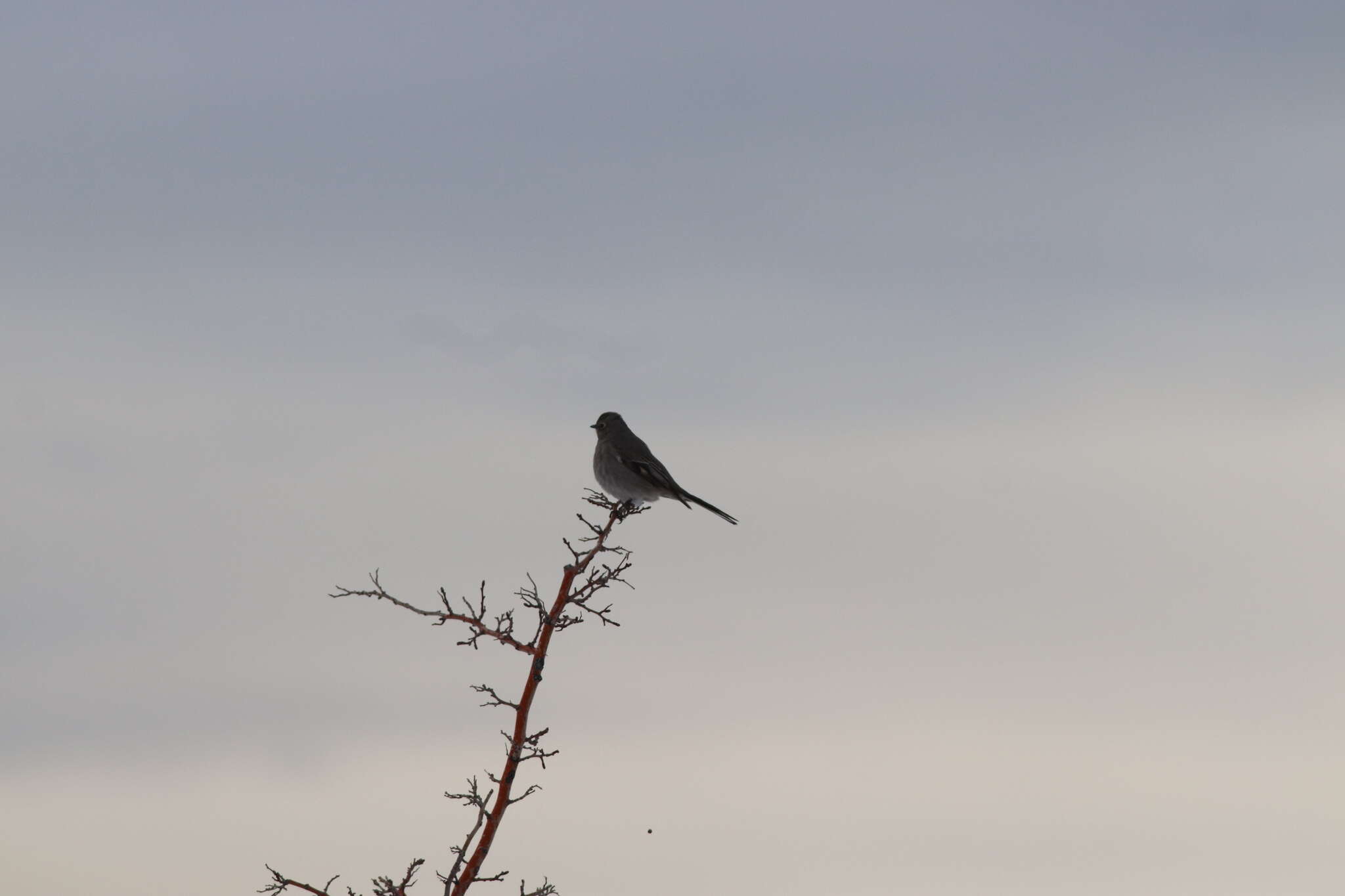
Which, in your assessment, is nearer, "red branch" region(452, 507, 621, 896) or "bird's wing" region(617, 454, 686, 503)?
"red branch" region(452, 507, 621, 896)

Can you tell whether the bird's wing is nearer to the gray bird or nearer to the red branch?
the gray bird

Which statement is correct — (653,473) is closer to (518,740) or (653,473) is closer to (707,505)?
(707,505)

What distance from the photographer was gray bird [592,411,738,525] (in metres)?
22.1

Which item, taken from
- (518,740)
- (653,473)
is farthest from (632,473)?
(518,740)

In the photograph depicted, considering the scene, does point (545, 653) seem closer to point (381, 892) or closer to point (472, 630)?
point (472, 630)

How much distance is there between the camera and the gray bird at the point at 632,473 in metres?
22.1

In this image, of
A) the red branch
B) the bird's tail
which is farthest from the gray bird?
the red branch

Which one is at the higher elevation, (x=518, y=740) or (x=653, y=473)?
(x=653, y=473)

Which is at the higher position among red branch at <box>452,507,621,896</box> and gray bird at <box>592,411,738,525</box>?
gray bird at <box>592,411,738,525</box>

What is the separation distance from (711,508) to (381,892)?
35.5 feet

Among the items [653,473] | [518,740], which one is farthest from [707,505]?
[518,740]

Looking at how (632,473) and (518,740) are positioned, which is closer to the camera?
(518,740)

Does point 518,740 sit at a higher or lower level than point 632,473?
lower

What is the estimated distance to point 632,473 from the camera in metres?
22.3
